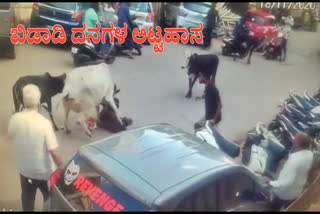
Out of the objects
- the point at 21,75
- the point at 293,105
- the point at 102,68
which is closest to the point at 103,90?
the point at 102,68

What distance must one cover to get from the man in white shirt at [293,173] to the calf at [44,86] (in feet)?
3.34

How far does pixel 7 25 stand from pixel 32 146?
53 centimetres

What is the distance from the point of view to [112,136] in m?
2.37

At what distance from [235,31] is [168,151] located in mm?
590

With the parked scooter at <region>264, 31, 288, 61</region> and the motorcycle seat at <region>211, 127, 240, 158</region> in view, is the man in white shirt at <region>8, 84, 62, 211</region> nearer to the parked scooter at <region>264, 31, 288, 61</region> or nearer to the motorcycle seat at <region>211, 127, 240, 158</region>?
the motorcycle seat at <region>211, 127, 240, 158</region>

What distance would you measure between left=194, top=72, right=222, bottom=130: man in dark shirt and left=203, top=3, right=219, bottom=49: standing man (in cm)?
13

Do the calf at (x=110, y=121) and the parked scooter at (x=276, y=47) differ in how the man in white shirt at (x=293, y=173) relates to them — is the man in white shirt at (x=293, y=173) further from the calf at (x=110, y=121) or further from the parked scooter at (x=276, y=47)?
the calf at (x=110, y=121)

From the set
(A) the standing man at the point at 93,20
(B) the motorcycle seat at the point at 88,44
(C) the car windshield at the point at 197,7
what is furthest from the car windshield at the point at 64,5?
(C) the car windshield at the point at 197,7

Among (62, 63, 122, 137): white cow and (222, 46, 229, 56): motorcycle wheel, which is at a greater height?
(222, 46, 229, 56): motorcycle wheel

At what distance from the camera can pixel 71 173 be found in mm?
Answer: 2342

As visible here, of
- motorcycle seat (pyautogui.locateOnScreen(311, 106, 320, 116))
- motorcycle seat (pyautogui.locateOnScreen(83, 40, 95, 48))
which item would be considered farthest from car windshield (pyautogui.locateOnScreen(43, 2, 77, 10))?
motorcycle seat (pyautogui.locateOnScreen(311, 106, 320, 116))

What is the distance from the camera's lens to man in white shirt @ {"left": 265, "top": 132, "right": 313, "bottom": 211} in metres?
2.47

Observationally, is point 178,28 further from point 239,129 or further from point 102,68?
point 239,129

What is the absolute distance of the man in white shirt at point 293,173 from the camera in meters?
2.47
